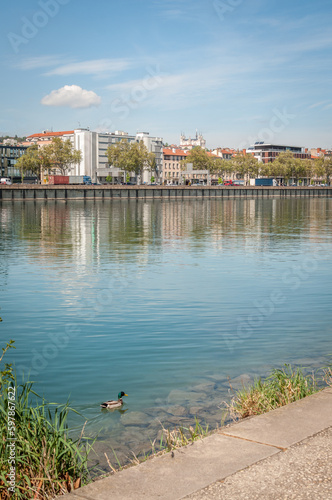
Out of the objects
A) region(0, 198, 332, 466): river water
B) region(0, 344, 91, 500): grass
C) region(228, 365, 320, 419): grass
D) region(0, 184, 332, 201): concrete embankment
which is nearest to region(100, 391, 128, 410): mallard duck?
region(0, 198, 332, 466): river water

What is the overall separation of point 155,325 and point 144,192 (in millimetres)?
126699

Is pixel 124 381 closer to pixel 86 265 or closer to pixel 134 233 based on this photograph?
pixel 86 265

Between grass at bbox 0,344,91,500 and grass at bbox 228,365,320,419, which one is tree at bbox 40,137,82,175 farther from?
grass at bbox 0,344,91,500

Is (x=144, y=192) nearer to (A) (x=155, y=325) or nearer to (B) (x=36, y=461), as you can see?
(A) (x=155, y=325)

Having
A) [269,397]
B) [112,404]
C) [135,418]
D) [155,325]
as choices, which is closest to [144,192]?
[155,325]

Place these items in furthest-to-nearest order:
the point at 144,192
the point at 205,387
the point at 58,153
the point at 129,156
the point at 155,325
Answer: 1. the point at 129,156
2. the point at 58,153
3. the point at 144,192
4. the point at 155,325
5. the point at 205,387

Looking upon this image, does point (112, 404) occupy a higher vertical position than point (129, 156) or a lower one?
lower

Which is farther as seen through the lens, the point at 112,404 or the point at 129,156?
the point at 129,156

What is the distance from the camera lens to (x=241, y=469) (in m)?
5.21

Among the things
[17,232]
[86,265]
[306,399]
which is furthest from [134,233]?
[306,399]

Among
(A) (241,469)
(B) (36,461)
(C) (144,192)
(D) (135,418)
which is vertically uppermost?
(C) (144,192)

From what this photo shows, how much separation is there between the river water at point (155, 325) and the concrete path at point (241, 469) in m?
2.60

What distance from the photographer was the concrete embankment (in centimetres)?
11906

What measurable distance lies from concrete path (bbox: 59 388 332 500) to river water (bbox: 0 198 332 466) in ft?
8.53
